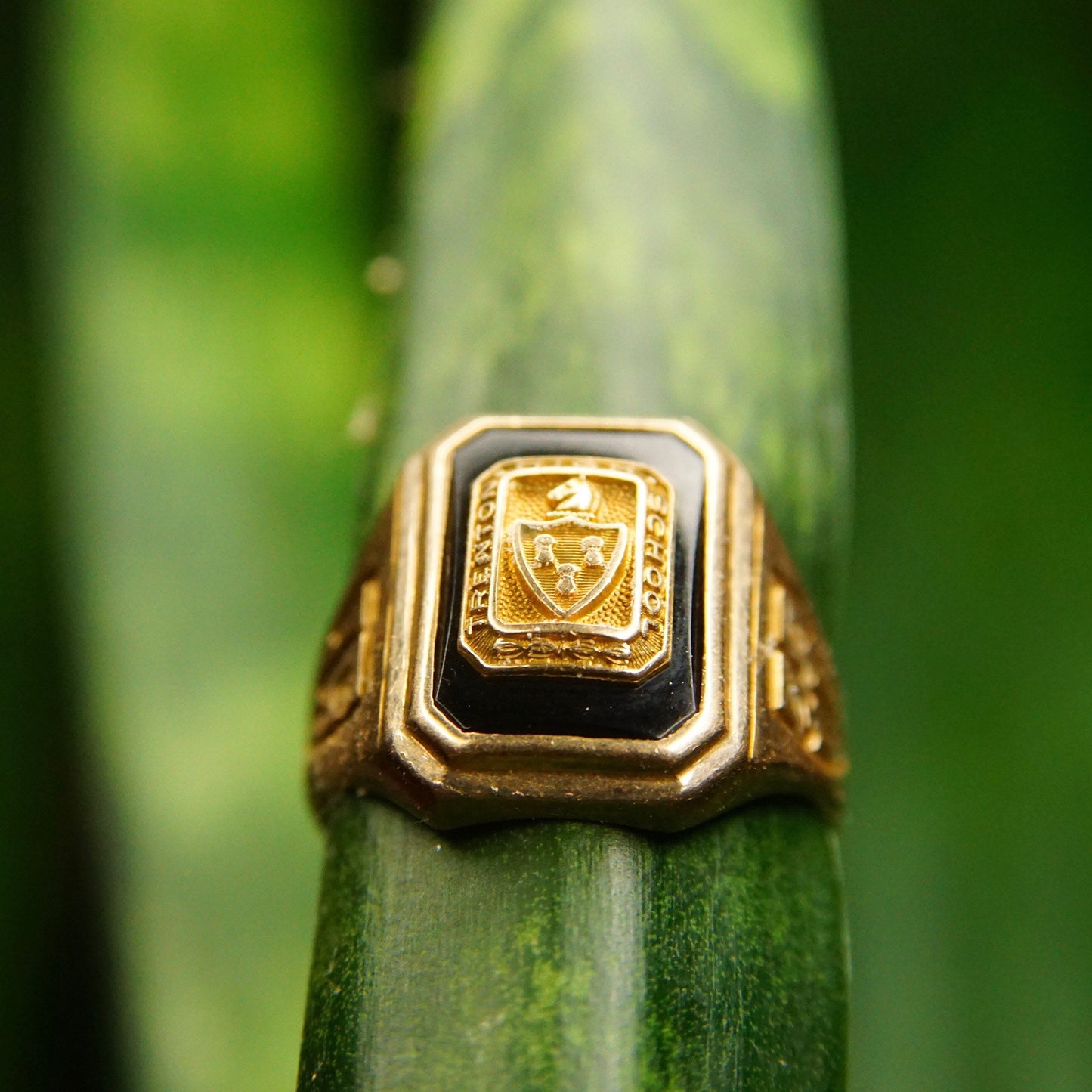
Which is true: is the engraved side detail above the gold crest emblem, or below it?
below

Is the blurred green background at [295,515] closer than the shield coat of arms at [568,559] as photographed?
No

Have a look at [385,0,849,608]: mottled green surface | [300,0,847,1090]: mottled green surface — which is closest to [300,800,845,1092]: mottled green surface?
[300,0,847,1090]: mottled green surface

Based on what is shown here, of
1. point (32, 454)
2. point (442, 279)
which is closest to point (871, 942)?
point (442, 279)

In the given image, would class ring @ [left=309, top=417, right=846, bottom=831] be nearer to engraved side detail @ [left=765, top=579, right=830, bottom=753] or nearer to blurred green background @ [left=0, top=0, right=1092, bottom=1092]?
engraved side detail @ [left=765, top=579, right=830, bottom=753]

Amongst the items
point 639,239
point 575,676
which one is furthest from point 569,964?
point 639,239

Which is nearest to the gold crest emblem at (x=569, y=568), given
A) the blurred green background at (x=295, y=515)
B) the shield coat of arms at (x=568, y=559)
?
the shield coat of arms at (x=568, y=559)

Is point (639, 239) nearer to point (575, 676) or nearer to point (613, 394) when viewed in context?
point (613, 394)

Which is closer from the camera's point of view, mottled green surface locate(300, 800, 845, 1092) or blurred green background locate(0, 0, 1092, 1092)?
mottled green surface locate(300, 800, 845, 1092)

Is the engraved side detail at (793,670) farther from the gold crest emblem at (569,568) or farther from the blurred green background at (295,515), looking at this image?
the blurred green background at (295,515)
